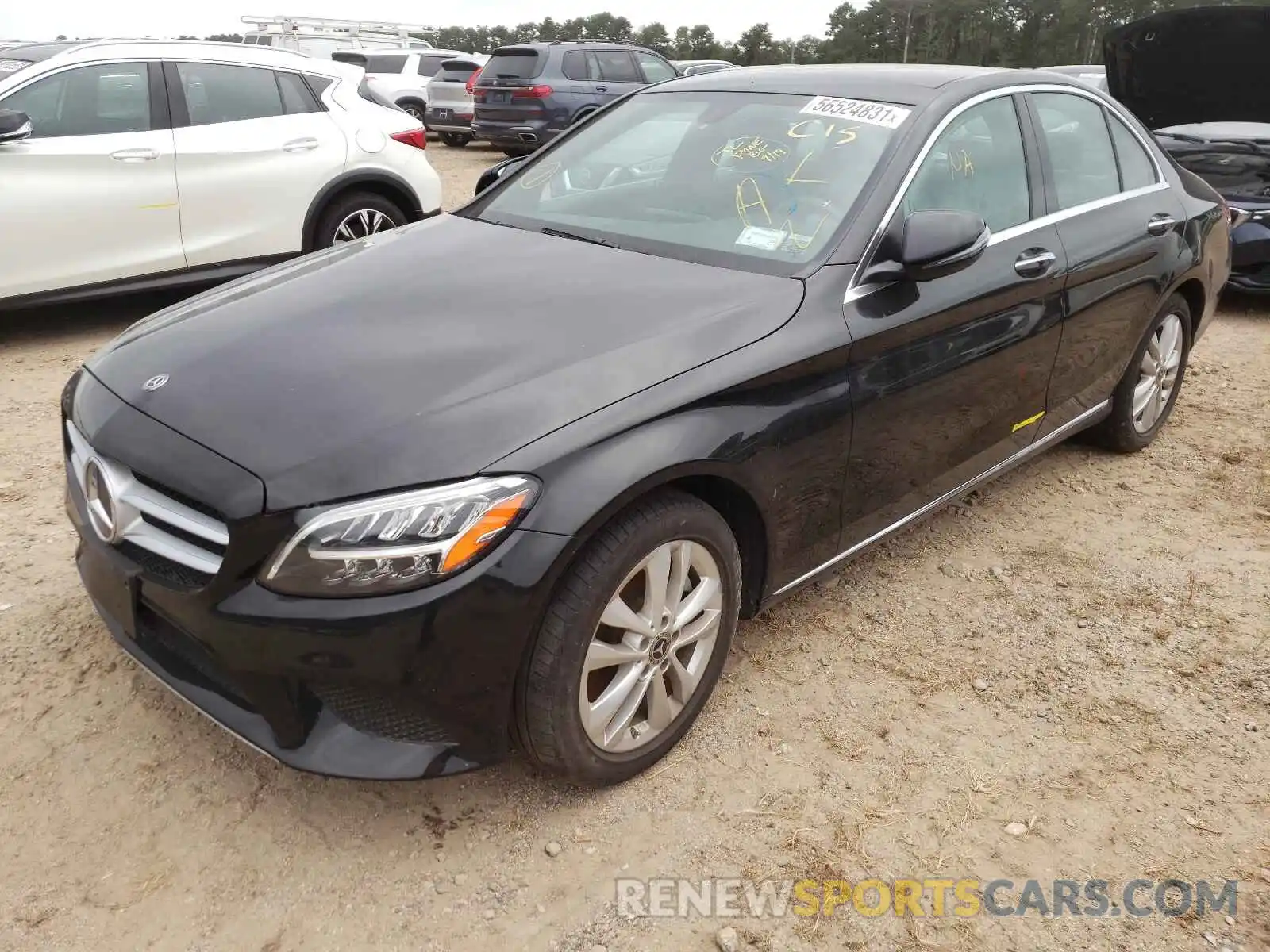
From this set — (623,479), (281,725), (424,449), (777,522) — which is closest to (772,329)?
(777,522)

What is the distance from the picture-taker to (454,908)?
2.12m

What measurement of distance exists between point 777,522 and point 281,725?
1275 mm

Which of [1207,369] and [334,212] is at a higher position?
[334,212]

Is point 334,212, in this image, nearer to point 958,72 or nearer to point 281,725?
point 958,72

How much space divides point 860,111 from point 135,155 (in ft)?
14.0

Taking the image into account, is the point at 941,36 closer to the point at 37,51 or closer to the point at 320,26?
the point at 320,26

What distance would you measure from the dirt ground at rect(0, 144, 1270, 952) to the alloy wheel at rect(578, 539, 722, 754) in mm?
191

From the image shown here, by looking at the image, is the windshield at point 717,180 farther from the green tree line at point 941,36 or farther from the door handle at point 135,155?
the green tree line at point 941,36

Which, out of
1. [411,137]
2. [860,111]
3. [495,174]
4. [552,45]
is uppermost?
[552,45]

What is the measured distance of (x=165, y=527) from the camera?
2104 millimetres

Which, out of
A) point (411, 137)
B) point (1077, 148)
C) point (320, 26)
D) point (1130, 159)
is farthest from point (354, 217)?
point (320, 26)

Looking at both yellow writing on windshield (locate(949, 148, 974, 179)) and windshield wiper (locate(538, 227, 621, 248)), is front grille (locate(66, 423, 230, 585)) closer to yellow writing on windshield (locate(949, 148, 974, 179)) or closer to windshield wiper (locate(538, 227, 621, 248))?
windshield wiper (locate(538, 227, 621, 248))

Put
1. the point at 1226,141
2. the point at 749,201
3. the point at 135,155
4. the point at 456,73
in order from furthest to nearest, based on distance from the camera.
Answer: the point at 456,73 < the point at 1226,141 < the point at 135,155 < the point at 749,201

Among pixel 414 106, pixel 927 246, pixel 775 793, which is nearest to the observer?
pixel 775 793
